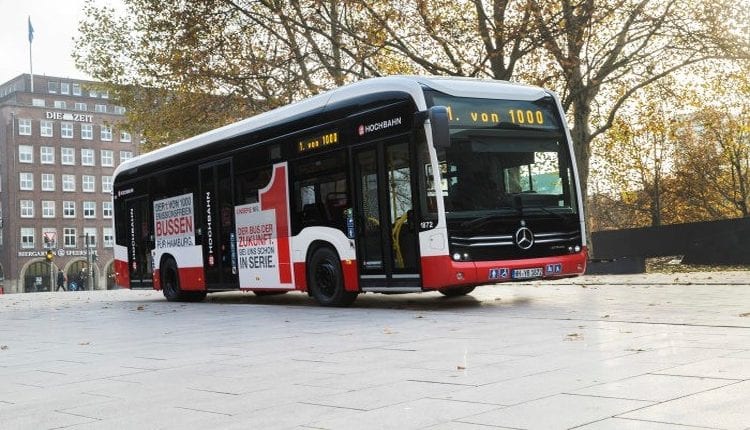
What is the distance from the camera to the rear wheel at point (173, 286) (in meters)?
19.5

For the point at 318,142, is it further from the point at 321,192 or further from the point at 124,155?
the point at 124,155

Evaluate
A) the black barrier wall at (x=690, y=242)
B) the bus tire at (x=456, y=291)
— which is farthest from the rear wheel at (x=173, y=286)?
the black barrier wall at (x=690, y=242)

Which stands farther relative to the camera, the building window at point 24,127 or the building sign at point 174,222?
the building window at point 24,127

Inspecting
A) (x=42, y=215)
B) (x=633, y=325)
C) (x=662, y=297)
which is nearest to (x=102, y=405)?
(x=633, y=325)

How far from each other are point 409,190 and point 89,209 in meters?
89.2

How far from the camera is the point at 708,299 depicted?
12.8m

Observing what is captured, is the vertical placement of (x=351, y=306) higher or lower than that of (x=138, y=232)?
lower

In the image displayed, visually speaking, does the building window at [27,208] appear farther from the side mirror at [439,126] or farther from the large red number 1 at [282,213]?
the side mirror at [439,126]

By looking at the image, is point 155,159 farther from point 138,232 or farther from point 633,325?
point 633,325

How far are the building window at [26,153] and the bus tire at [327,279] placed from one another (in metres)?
83.7

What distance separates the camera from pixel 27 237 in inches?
3597

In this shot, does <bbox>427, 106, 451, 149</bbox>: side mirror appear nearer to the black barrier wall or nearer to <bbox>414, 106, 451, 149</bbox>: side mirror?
<bbox>414, 106, 451, 149</bbox>: side mirror

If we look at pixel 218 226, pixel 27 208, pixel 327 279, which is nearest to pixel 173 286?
pixel 218 226

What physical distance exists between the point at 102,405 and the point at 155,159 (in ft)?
48.2
